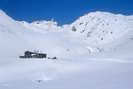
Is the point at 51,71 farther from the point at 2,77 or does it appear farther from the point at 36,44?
the point at 36,44

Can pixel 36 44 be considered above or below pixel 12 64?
above

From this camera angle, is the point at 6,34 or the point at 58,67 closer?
the point at 58,67

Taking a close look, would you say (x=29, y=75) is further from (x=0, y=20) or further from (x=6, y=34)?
(x=0, y=20)

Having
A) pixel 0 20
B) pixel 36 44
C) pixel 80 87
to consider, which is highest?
pixel 0 20

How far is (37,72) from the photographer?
41.0 meters

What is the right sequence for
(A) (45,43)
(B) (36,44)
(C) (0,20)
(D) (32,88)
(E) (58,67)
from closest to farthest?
(D) (32,88) → (E) (58,67) → (C) (0,20) → (B) (36,44) → (A) (45,43)

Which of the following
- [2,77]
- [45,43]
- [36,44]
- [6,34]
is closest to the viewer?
[2,77]

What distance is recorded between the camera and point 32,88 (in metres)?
25.8

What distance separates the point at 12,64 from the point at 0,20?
353 feet

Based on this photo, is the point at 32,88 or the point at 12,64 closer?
the point at 32,88

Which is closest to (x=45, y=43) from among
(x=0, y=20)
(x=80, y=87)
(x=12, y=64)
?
(x=0, y=20)

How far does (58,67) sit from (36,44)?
404 feet

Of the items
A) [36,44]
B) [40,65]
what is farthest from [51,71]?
[36,44]

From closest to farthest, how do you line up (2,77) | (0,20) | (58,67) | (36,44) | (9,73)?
(2,77) < (9,73) < (58,67) < (0,20) < (36,44)
